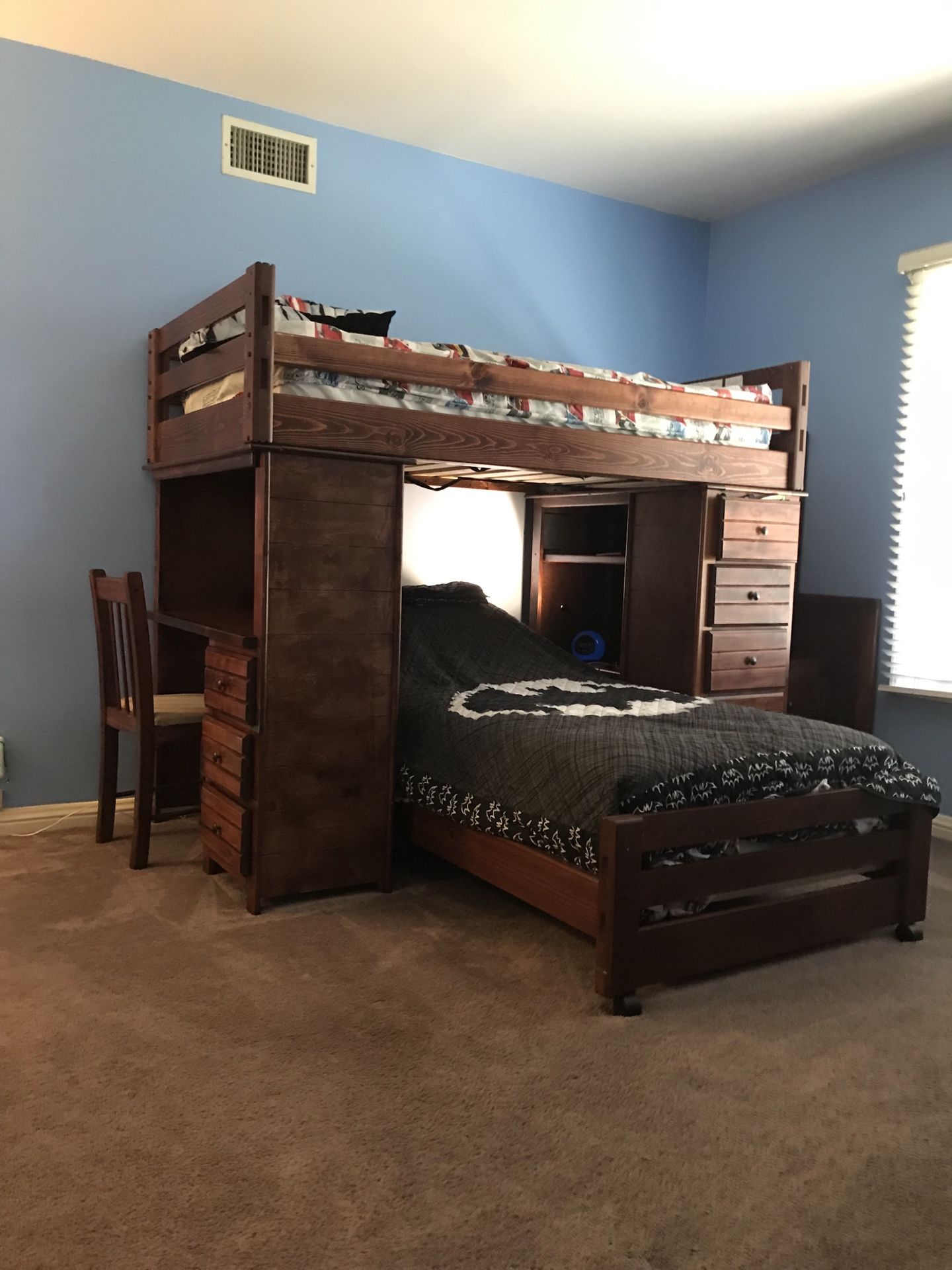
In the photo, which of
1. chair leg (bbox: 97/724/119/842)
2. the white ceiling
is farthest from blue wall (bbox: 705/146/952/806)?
chair leg (bbox: 97/724/119/842)

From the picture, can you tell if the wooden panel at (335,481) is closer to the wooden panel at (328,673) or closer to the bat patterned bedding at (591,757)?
the wooden panel at (328,673)

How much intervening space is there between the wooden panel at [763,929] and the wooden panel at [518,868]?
6.1 inches

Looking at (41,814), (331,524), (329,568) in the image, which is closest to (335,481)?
(331,524)

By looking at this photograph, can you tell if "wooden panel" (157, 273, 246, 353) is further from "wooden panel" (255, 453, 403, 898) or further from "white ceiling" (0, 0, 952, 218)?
"white ceiling" (0, 0, 952, 218)

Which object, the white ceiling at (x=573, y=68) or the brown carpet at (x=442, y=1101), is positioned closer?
the brown carpet at (x=442, y=1101)

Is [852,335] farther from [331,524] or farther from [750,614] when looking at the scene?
[331,524]

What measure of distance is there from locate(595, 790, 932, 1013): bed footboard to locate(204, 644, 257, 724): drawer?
99cm

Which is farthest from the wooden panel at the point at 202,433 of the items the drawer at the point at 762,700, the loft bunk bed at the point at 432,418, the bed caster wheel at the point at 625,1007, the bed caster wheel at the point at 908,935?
the bed caster wheel at the point at 908,935

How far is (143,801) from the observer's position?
2801mm

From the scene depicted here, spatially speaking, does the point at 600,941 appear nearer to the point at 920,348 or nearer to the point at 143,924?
the point at 143,924

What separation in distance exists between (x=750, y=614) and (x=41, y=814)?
8.10 ft

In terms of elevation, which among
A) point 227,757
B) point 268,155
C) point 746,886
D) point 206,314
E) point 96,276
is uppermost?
point 268,155

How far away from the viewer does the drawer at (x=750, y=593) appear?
338cm

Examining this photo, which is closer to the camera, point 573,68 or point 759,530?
point 573,68
